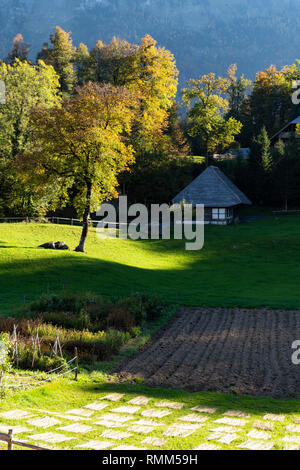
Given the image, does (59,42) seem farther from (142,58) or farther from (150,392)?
(150,392)

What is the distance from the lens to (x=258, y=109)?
311ft

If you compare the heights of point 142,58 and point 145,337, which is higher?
point 142,58

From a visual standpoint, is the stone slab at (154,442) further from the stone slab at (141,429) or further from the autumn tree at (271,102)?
the autumn tree at (271,102)

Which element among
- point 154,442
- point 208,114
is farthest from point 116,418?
point 208,114

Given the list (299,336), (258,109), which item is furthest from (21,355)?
(258,109)

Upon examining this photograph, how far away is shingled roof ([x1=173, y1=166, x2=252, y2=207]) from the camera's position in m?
62.2

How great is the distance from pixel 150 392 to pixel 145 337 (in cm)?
752

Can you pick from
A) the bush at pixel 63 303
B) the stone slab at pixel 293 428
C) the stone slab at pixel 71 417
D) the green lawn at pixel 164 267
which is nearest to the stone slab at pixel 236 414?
the stone slab at pixel 293 428

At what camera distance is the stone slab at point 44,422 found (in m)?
11.2

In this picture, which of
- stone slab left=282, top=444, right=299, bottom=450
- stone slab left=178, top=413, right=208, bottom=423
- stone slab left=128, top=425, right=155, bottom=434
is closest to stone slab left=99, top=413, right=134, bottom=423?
stone slab left=128, top=425, right=155, bottom=434

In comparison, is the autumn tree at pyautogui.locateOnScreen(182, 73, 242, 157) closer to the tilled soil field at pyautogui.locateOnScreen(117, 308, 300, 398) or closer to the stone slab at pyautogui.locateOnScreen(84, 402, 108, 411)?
the tilled soil field at pyautogui.locateOnScreen(117, 308, 300, 398)

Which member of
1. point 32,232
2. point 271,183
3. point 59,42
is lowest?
point 32,232

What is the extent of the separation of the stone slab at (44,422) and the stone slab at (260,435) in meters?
4.43

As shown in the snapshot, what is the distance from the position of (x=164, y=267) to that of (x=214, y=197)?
2375 centimetres
